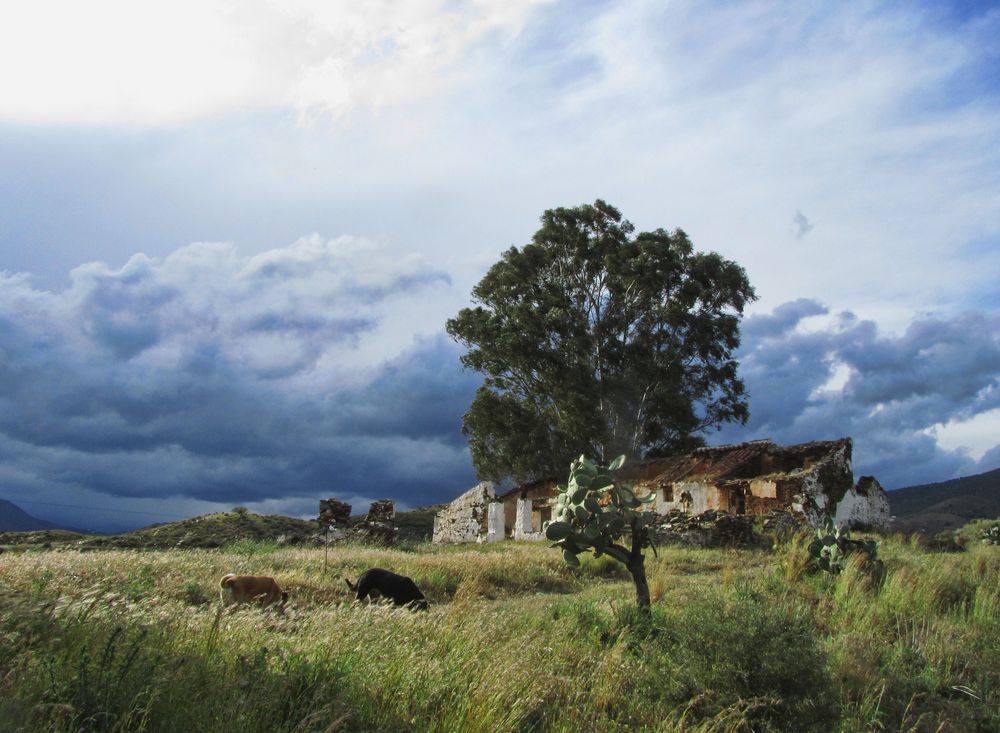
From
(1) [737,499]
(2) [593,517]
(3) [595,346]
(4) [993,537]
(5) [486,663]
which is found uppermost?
(3) [595,346]

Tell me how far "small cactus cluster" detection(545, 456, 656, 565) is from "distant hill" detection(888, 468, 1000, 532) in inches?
1393

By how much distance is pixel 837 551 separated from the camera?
13.4 m

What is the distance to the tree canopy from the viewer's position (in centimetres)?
3419

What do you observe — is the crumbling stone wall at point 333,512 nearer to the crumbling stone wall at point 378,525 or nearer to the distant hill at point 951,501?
the crumbling stone wall at point 378,525

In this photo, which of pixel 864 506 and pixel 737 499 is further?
pixel 864 506

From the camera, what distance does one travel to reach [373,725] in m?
4.69

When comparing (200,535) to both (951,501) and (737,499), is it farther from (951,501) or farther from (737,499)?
→ (951,501)

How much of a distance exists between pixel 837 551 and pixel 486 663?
9.71 metres

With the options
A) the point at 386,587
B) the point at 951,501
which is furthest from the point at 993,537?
the point at 951,501

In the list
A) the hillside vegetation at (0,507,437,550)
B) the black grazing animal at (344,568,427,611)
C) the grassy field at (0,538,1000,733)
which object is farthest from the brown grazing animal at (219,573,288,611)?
the hillside vegetation at (0,507,437,550)

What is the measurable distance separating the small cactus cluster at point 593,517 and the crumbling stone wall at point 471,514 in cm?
2316

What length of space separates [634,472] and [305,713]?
98.0 feet

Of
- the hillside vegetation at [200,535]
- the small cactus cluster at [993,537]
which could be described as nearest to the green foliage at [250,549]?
the hillside vegetation at [200,535]

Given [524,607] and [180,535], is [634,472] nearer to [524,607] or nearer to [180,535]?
[180,535]
